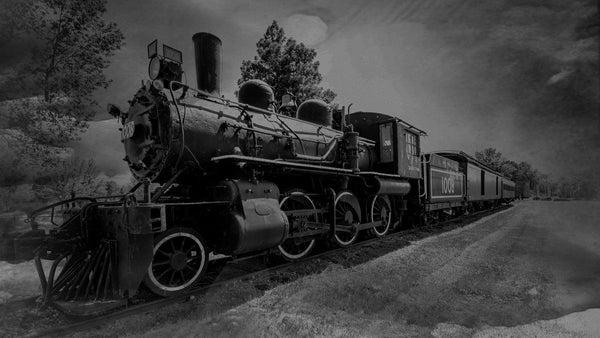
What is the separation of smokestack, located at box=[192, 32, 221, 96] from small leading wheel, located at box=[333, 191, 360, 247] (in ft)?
10.3

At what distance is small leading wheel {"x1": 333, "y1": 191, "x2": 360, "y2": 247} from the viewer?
6.52 metres

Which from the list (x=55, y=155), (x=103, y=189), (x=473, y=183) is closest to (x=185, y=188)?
(x=55, y=155)

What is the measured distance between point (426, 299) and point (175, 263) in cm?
293

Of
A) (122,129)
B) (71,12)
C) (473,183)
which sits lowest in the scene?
(473,183)

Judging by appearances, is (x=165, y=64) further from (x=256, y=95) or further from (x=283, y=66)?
(x=283, y=66)

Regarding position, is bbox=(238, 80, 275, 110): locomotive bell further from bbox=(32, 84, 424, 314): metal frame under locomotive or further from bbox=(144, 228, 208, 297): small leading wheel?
bbox=(144, 228, 208, 297): small leading wheel

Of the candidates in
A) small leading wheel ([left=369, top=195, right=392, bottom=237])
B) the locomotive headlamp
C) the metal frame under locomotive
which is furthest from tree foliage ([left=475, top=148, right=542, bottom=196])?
the locomotive headlamp

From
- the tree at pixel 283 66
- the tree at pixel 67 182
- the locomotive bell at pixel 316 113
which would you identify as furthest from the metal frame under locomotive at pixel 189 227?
the tree at pixel 283 66

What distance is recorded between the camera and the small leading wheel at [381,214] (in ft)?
25.5

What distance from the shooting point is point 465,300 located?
3.60 metres

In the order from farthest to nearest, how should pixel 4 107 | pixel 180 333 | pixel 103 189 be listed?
pixel 103 189 < pixel 4 107 < pixel 180 333

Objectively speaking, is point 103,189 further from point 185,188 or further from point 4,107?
point 185,188

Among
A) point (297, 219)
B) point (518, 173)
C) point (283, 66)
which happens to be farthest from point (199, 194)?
point (518, 173)

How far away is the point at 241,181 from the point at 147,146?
1.38 meters
